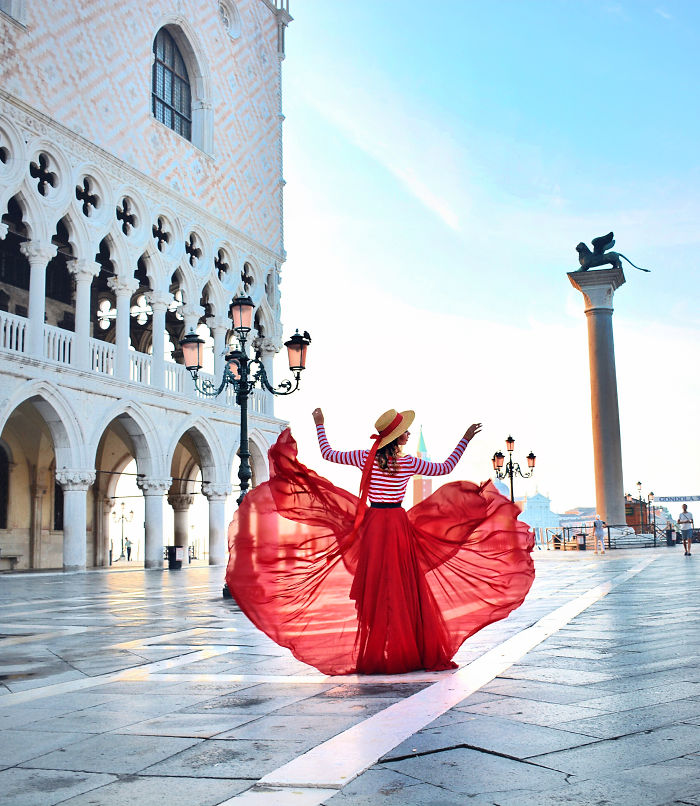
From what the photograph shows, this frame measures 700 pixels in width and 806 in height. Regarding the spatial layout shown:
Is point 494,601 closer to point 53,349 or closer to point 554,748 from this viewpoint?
point 554,748

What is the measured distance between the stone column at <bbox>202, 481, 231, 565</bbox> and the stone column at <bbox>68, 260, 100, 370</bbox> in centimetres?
597

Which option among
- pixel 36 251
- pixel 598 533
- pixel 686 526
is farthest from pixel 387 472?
pixel 598 533

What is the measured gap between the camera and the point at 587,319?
→ 30.1 meters

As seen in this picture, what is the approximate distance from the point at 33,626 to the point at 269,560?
12.9 ft

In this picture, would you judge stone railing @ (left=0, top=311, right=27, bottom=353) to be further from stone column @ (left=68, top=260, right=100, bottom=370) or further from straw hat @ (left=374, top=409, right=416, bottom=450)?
straw hat @ (left=374, top=409, right=416, bottom=450)

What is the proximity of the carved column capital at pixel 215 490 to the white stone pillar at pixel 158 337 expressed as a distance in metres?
3.59

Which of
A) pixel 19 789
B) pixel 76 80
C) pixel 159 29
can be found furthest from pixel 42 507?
pixel 19 789

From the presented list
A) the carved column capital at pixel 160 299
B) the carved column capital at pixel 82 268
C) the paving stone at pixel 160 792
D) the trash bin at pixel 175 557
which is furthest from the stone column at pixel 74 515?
the paving stone at pixel 160 792

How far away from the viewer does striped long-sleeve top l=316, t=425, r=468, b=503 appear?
5117 millimetres

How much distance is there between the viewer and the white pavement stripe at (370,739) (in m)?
2.72

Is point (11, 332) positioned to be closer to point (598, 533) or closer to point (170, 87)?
point (170, 87)

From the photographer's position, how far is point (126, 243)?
20906mm

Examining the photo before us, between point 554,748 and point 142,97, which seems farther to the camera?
point 142,97

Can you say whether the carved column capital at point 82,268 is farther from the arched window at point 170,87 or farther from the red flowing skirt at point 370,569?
the red flowing skirt at point 370,569
